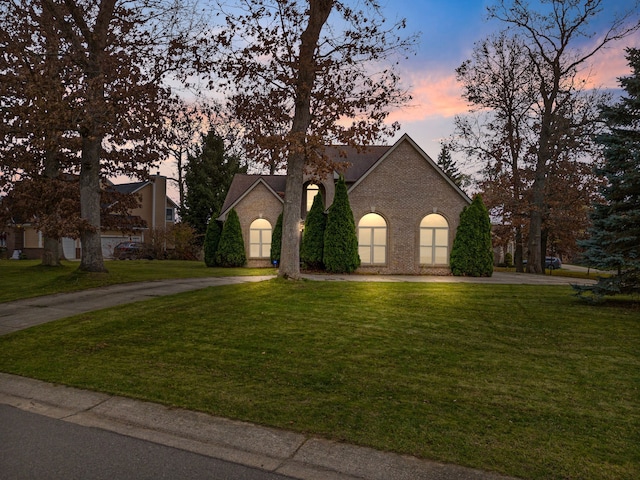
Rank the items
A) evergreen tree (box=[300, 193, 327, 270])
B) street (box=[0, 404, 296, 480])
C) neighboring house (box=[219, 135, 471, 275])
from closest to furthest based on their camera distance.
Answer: street (box=[0, 404, 296, 480]) < evergreen tree (box=[300, 193, 327, 270]) < neighboring house (box=[219, 135, 471, 275])

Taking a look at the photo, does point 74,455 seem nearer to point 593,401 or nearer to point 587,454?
point 587,454

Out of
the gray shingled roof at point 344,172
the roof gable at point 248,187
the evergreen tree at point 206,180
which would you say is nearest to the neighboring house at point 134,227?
the evergreen tree at point 206,180

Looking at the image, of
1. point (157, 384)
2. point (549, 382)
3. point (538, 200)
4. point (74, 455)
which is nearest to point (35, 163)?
point (157, 384)

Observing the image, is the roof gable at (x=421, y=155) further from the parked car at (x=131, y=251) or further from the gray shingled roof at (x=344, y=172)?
the parked car at (x=131, y=251)

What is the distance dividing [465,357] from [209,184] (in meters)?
45.1

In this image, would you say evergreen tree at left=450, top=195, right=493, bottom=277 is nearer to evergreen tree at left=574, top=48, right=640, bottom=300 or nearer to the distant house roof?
evergreen tree at left=574, top=48, right=640, bottom=300

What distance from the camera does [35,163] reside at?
2255cm

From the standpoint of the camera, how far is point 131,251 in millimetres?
39625

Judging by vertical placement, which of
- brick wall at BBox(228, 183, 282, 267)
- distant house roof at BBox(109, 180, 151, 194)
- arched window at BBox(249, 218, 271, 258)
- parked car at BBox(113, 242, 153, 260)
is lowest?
parked car at BBox(113, 242, 153, 260)

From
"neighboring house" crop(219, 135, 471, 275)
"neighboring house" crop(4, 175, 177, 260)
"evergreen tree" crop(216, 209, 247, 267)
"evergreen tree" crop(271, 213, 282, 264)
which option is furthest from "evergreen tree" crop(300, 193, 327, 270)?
"neighboring house" crop(4, 175, 177, 260)

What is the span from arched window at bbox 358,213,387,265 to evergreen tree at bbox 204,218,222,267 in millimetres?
10798

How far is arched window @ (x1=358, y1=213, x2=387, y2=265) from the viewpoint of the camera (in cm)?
2477

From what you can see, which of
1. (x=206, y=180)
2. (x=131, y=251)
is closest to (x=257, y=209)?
(x=131, y=251)

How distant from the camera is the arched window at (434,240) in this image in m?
24.7
